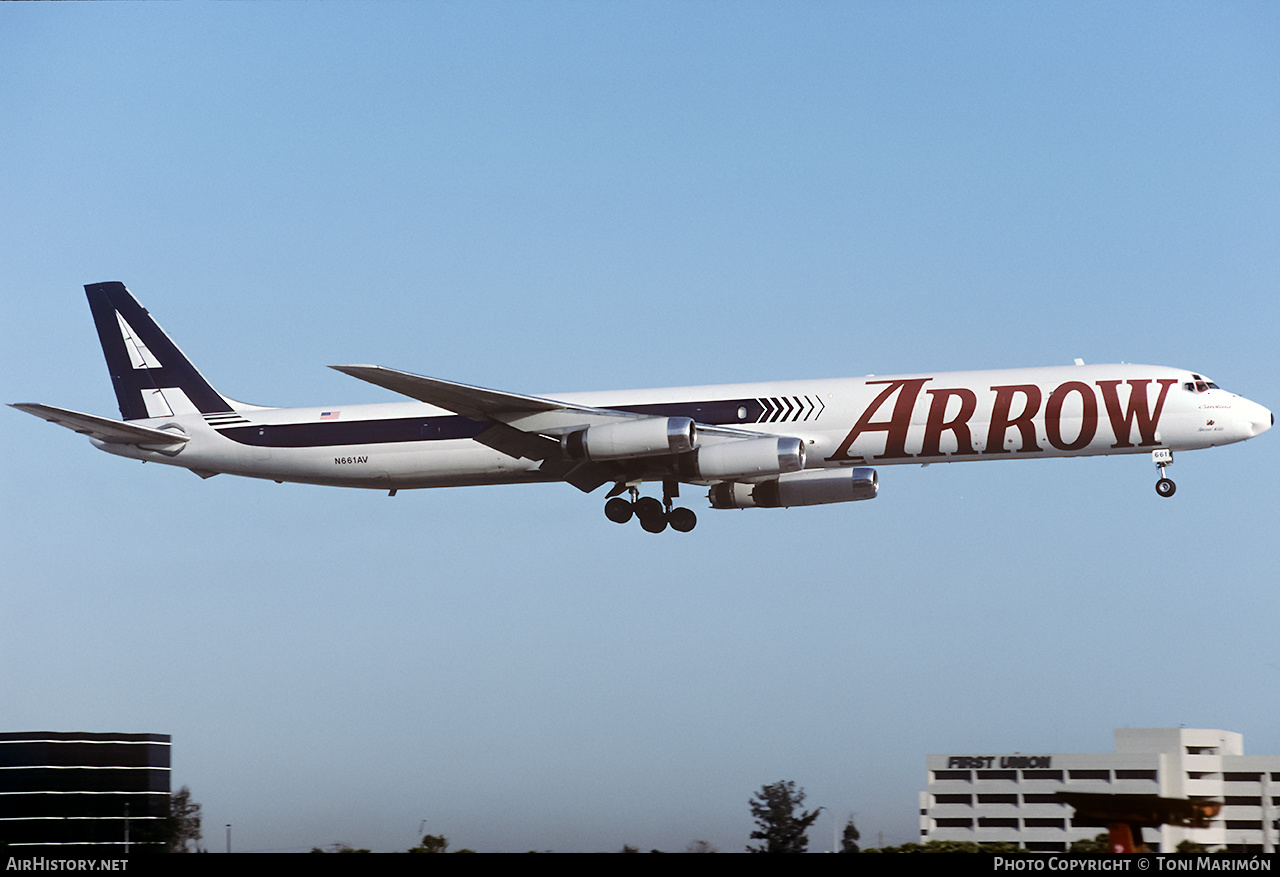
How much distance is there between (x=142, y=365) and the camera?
5222cm

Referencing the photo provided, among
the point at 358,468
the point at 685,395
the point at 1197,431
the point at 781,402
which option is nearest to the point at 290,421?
the point at 358,468

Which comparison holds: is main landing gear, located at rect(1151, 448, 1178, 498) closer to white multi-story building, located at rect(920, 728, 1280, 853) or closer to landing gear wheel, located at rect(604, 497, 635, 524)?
landing gear wheel, located at rect(604, 497, 635, 524)

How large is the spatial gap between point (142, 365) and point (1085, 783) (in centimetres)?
6286

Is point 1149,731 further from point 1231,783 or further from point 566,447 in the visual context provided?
point 566,447

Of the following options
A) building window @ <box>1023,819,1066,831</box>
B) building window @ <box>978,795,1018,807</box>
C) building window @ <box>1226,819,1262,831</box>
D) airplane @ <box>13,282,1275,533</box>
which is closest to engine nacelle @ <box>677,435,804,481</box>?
airplane @ <box>13,282,1275,533</box>

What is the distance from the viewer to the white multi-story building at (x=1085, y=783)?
3221 inches

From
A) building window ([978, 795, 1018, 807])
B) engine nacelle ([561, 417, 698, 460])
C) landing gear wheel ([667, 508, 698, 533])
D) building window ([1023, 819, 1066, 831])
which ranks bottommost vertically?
building window ([1023, 819, 1066, 831])

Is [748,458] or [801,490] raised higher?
[748,458]

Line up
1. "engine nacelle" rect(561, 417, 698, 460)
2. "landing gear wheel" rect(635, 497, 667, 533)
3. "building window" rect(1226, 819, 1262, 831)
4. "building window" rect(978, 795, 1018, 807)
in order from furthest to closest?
1. "building window" rect(978, 795, 1018, 807)
2. "building window" rect(1226, 819, 1262, 831)
3. "landing gear wheel" rect(635, 497, 667, 533)
4. "engine nacelle" rect(561, 417, 698, 460)

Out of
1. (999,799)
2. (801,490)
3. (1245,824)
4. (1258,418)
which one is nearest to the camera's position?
(1258,418)

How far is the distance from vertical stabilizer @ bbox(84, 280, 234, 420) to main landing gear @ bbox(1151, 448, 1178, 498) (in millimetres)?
30807

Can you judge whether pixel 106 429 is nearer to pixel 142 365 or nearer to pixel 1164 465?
pixel 142 365

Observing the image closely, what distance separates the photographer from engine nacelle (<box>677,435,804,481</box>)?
42.2 m

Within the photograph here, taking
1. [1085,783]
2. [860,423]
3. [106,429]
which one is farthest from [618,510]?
[1085,783]
